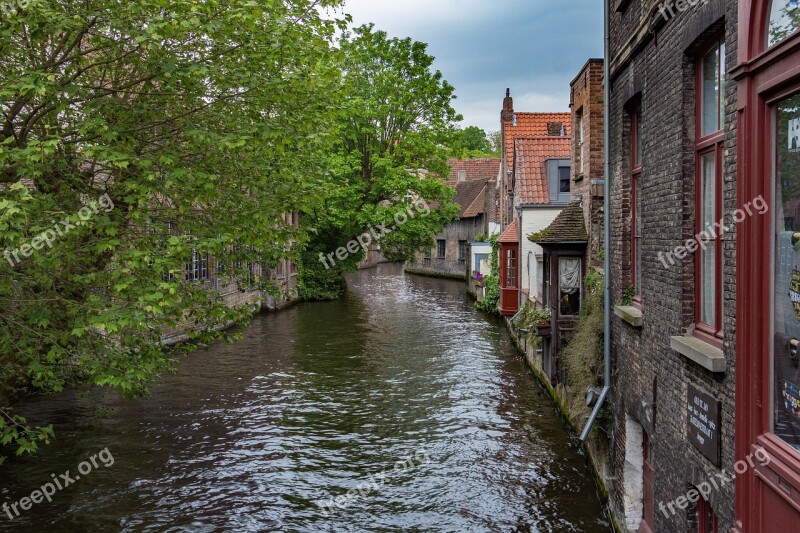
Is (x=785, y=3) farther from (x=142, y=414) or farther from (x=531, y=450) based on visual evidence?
(x=142, y=414)

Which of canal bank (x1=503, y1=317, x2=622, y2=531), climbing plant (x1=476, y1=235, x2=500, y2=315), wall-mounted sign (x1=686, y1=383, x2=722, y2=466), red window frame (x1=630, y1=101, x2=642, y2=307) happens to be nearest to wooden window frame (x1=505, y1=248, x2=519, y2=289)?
climbing plant (x1=476, y1=235, x2=500, y2=315)

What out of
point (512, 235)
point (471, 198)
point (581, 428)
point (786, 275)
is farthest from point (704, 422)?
point (471, 198)

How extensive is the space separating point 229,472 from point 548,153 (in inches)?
692

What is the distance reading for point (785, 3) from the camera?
4.07m

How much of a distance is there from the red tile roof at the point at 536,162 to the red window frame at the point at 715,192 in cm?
1841

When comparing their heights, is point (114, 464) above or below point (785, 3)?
below

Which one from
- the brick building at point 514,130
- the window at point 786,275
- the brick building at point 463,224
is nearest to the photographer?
the window at point 786,275

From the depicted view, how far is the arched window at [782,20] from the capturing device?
3.95m

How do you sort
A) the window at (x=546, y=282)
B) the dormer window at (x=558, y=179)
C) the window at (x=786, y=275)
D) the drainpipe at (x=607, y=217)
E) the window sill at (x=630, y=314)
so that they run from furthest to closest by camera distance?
the dormer window at (x=558, y=179), the window at (x=546, y=282), the drainpipe at (x=607, y=217), the window sill at (x=630, y=314), the window at (x=786, y=275)

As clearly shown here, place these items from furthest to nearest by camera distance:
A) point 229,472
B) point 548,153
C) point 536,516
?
point 548,153 → point 229,472 → point 536,516

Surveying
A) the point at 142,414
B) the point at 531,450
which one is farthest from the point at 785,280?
the point at 142,414

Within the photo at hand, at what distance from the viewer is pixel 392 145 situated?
35500mm

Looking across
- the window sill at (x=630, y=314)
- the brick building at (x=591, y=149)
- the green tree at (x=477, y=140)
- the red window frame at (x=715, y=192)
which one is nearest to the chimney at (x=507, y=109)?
the brick building at (x=591, y=149)

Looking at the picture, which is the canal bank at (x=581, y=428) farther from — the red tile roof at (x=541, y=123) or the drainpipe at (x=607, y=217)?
the red tile roof at (x=541, y=123)
